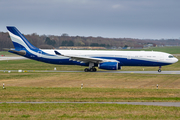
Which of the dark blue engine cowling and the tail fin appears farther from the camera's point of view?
the tail fin

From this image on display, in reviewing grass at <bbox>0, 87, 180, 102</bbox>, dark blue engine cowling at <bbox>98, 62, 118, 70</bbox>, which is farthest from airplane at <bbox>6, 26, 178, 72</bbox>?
grass at <bbox>0, 87, 180, 102</bbox>

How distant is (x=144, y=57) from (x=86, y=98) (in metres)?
25.7

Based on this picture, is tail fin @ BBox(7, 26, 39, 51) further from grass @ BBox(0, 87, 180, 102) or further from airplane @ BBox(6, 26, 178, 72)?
grass @ BBox(0, 87, 180, 102)

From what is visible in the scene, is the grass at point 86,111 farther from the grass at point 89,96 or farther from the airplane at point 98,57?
the airplane at point 98,57

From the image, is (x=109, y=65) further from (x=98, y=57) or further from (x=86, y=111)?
(x=86, y=111)

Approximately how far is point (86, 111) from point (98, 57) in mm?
29597

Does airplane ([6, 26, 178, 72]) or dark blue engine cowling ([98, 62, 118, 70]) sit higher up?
airplane ([6, 26, 178, 72])

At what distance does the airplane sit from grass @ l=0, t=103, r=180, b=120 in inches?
1025

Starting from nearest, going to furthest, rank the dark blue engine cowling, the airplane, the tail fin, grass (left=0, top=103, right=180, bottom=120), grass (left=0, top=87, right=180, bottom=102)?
grass (left=0, top=103, right=180, bottom=120)
grass (left=0, top=87, right=180, bottom=102)
the dark blue engine cowling
the airplane
the tail fin

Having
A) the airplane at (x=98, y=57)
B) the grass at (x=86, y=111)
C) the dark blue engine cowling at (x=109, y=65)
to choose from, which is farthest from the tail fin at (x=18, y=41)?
the grass at (x=86, y=111)

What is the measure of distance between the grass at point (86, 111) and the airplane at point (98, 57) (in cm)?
2603

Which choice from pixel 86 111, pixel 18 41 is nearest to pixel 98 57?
pixel 18 41

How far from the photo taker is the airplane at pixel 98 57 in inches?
1764

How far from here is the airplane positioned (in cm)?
4481
